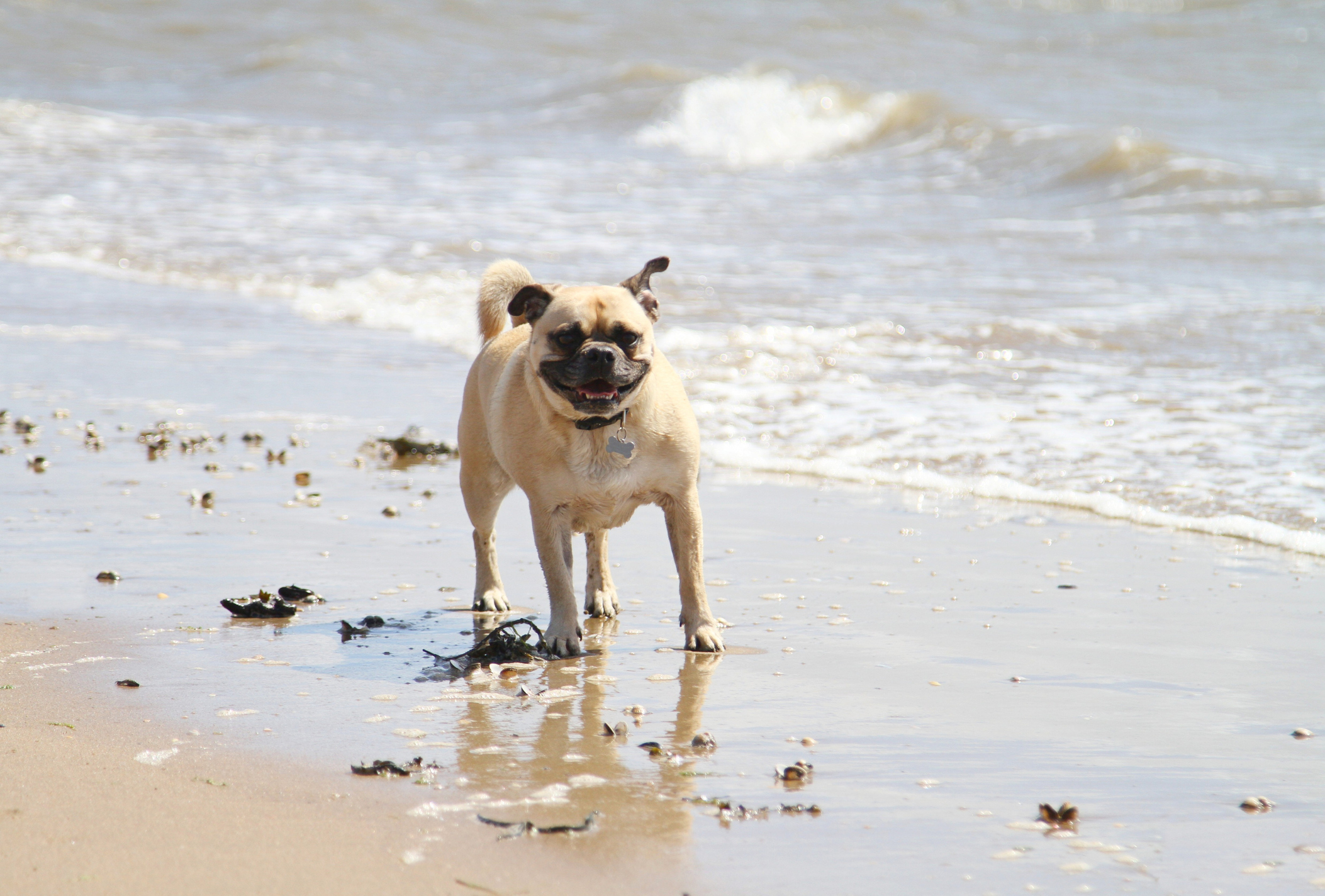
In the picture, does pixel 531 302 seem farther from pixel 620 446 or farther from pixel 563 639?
pixel 563 639

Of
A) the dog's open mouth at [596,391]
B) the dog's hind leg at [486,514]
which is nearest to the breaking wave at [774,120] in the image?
the dog's hind leg at [486,514]

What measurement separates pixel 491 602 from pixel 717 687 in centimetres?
130

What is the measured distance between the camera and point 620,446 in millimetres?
4656

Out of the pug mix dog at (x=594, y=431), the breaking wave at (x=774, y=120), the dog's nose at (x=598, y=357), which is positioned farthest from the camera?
the breaking wave at (x=774, y=120)

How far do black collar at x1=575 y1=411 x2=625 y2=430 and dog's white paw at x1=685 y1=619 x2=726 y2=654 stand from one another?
2.51 feet

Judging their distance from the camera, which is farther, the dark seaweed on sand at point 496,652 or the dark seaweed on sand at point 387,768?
the dark seaweed on sand at point 496,652

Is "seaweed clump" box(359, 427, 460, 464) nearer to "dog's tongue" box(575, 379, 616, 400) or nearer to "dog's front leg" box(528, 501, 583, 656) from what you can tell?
"dog's front leg" box(528, 501, 583, 656)

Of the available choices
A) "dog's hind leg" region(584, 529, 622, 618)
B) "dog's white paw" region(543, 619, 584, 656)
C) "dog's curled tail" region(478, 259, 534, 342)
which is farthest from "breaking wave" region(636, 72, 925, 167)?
"dog's white paw" region(543, 619, 584, 656)

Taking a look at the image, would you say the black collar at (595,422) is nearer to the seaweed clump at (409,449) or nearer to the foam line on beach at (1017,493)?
the foam line on beach at (1017,493)

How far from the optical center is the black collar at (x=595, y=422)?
4.62 m

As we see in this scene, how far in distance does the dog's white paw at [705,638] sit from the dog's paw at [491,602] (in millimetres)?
885

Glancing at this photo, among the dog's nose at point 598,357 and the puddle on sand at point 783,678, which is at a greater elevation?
the dog's nose at point 598,357

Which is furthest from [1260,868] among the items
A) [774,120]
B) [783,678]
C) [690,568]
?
[774,120]

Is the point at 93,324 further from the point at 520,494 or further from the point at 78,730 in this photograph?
the point at 78,730
